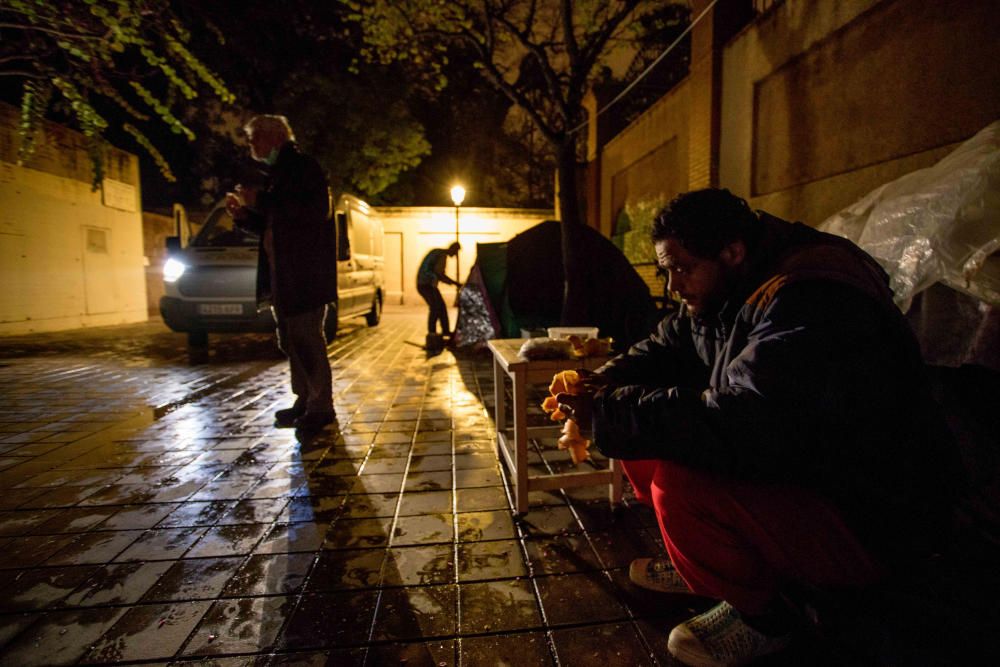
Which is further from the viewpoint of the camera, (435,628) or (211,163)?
(211,163)

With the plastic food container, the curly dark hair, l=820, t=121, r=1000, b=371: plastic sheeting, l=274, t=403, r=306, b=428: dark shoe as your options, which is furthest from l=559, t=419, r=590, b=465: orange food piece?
l=274, t=403, r=306, b=428: dark shoe

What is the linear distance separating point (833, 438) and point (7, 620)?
2.75 m

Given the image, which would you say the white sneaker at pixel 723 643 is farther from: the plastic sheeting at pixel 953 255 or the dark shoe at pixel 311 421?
the dark shoe at pixel 311 421

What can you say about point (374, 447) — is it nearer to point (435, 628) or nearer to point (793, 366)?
point (435, 628)

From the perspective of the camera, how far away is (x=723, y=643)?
1596 mm

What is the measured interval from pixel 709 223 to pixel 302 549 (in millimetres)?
2128

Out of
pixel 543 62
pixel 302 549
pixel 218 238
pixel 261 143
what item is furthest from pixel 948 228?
pixel 218 238

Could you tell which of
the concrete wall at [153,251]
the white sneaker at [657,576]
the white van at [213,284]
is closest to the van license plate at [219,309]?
the white van at [213,284]

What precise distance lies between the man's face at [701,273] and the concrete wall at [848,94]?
3.79m

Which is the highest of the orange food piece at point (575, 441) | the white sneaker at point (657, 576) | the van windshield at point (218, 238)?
the van windshield at point (218, 238)

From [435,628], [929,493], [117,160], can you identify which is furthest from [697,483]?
[117,160]

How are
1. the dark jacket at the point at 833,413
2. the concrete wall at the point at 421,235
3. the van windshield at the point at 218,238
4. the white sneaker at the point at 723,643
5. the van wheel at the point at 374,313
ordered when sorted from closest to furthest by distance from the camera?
the dark jacket at the point at 833,413, the white sneaker at the point at 723,643, the van windshield at the point at 218,238, the van wheel at the point at 374,313, the concrete wall at the point at 421,235

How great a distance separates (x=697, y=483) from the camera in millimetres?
1502

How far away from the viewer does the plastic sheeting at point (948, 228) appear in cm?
217
